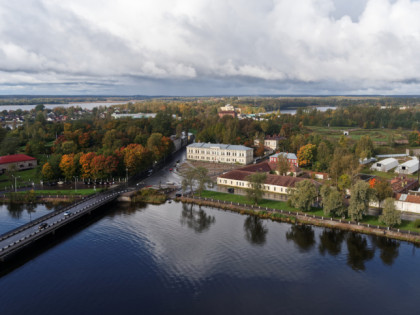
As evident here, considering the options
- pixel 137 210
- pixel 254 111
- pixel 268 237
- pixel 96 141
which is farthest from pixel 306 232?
pixel 254 111

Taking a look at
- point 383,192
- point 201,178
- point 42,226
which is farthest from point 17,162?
point 383,192

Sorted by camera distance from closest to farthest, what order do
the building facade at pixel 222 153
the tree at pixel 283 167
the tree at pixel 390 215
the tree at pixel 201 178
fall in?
the tree at pixel 390 215, the tree at pixel 201 178, the tree at pixel 283 167, the building facade at pixel 222 153

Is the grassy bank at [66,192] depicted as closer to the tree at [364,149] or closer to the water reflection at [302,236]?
the water reflection at [302,236]

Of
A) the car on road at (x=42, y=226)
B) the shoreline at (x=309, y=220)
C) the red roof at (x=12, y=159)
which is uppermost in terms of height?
the red roof at (x=12, y=159)

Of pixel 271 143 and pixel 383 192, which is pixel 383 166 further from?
pixel 271 143

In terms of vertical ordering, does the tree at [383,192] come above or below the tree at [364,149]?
below

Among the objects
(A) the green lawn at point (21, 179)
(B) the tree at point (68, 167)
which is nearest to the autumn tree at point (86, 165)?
(B) the tree at point (68, 167)
